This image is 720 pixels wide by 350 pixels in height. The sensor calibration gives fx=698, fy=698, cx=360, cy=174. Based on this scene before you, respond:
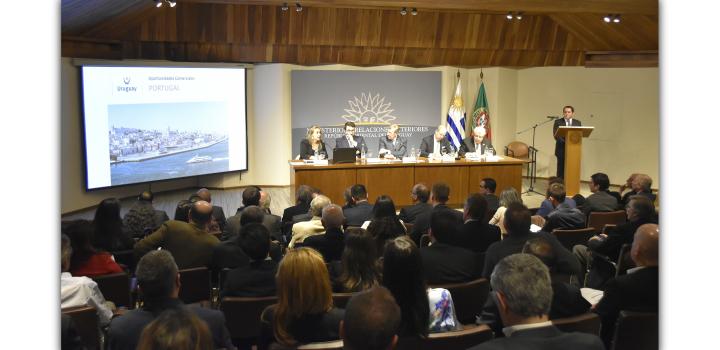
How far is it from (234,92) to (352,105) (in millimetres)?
2084

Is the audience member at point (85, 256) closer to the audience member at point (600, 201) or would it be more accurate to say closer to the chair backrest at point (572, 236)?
the chair backrest at point (572, 236)

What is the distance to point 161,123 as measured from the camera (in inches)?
397

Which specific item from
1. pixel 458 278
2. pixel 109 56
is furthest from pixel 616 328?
pixel 109 56

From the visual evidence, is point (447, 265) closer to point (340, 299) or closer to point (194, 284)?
point (340, 299)

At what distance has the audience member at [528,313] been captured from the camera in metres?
2.54

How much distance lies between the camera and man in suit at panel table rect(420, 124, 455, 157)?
992 centimetres

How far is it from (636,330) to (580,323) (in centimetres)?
35

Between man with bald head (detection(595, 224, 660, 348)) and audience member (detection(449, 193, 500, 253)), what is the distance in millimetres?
1551

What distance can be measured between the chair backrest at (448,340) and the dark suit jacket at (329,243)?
1.80 metres

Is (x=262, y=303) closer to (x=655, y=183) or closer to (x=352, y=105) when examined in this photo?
(x=352, y=105)

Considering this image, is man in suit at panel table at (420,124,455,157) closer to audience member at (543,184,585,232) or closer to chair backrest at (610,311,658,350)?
audience member at (543,184,585,232)

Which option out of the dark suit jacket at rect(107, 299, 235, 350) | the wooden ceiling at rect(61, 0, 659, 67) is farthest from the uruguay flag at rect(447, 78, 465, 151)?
the dark suit jacket at rect(107, 299, 235, 350)

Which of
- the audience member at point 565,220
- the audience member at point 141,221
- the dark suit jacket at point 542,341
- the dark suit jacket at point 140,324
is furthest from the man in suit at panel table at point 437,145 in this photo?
the dark suit jacket at point 542,341
